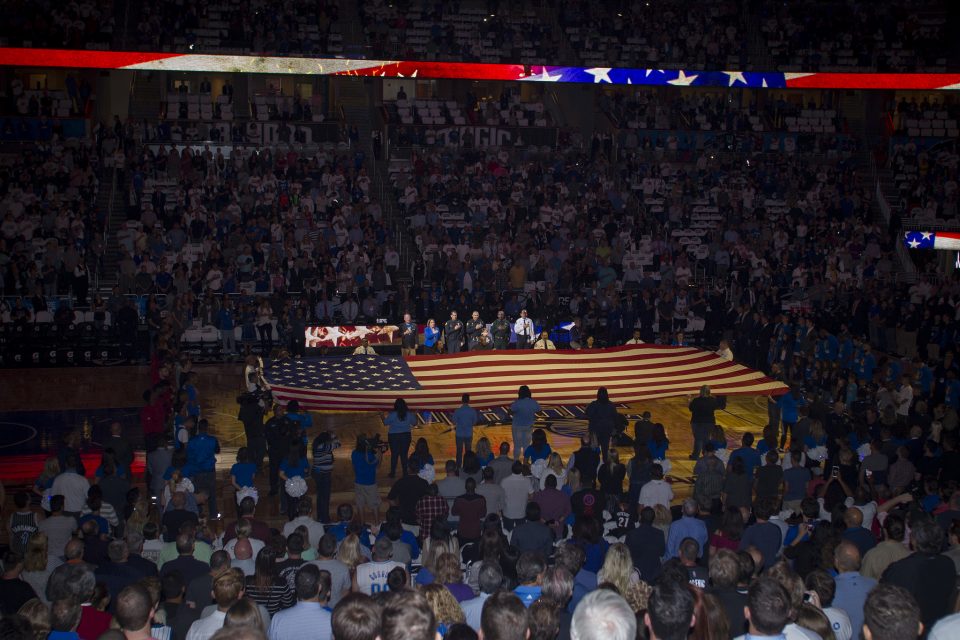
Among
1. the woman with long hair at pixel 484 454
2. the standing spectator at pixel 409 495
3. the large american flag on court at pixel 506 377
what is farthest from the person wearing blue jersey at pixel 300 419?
the standing spectator at pixel 409 495

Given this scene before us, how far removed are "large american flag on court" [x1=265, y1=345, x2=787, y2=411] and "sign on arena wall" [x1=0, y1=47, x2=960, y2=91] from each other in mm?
12429

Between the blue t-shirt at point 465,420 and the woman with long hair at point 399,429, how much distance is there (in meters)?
0.70

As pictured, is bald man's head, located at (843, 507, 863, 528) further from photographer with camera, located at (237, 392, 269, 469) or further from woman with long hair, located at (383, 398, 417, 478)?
photographer with camera, located at (237, 392, 269, 469)

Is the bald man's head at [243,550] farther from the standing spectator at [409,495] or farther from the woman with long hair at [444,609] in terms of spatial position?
the woman with long hair at [444,609]

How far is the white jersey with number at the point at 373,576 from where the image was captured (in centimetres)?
793

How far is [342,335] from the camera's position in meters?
21.8

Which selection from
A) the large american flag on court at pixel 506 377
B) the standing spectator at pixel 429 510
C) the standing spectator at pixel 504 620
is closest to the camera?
the standing spectator at pixel 504 620

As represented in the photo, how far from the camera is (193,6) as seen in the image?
31.6 metres

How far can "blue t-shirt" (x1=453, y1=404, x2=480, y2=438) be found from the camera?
14258 mm

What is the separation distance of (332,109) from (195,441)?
21791 mm

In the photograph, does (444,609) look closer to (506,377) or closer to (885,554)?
(885,554)

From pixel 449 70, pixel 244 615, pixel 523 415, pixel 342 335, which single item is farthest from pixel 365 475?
pixel 449 70

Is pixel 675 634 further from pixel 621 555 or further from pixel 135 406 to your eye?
pixel 135 406

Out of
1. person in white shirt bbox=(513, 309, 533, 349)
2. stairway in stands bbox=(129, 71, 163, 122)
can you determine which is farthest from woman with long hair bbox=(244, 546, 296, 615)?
stairway in stands bbox=(129, 71, 163, 122)
